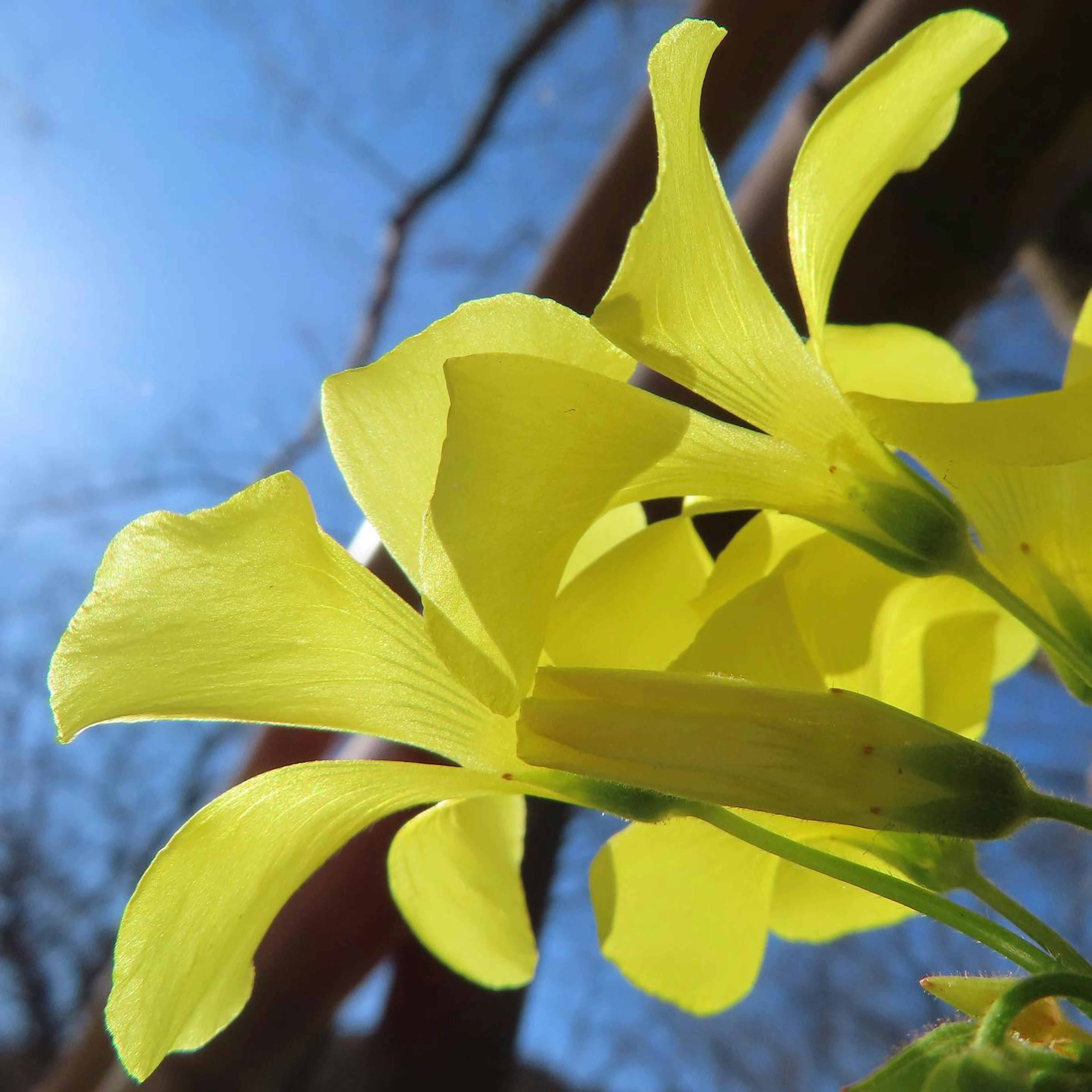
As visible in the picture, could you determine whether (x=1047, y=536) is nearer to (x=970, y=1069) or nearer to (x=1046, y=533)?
(x=1046, y=533)

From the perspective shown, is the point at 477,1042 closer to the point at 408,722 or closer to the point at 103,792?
the point at 408,722

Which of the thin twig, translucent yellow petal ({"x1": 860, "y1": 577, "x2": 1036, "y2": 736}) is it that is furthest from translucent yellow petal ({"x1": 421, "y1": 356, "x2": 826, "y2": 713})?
the thin twig

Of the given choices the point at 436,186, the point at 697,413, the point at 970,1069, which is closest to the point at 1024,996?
the point at 970,1069

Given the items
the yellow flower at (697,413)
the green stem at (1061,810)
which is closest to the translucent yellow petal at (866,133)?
the yellow flower at (697,413)

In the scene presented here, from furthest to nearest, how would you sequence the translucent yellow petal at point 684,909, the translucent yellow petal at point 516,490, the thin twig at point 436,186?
1. the thin twig at point 436,186
2. the translucent yellow petal at point 684,909
3. the translucent yellow petal at point 516,490

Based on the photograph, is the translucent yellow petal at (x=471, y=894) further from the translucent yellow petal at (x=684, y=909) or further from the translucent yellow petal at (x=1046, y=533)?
the translucent yellow petal at (x=1046, y=533)
